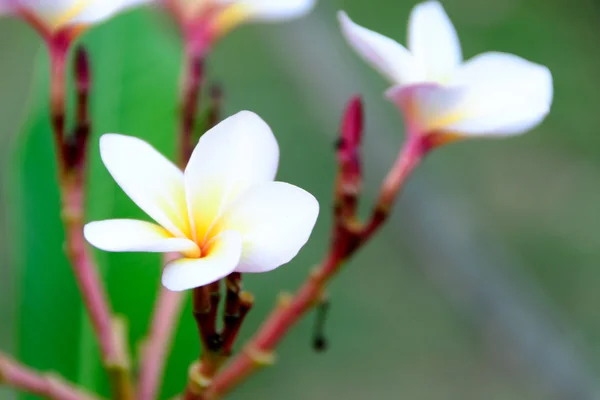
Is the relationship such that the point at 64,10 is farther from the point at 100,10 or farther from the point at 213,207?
the point at 213,207

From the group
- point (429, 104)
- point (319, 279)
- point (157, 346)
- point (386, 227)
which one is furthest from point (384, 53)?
point (386, 227)

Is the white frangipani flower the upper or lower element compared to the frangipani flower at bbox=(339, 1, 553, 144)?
upper

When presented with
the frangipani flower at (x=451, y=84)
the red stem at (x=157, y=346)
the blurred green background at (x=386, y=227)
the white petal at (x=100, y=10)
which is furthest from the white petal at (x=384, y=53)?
the blurred green background at (x=386, y=227)

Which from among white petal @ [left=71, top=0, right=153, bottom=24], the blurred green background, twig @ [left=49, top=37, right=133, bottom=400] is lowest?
the blurred green background

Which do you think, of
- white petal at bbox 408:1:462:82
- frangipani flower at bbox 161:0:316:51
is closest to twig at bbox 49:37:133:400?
frangipani flower at bbox 161:0:316:51

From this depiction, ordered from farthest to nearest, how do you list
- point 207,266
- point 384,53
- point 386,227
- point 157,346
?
1. point 386,227
2. point 157,346
3. point 384,53
4. point 207,266

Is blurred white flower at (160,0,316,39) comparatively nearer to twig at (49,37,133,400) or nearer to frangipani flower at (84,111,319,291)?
twig at (49,37,133,400)
